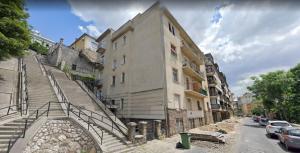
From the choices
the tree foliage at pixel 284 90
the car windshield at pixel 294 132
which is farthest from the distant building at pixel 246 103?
the car windshield at pixel 294 132

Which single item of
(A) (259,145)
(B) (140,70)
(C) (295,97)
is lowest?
(A) (259,145)

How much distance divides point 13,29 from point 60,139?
33.5ft

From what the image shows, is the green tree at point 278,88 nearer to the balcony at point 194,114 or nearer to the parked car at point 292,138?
the balcony at point 194,114

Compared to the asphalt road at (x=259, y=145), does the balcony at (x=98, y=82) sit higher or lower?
higher

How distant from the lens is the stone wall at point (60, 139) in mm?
7270

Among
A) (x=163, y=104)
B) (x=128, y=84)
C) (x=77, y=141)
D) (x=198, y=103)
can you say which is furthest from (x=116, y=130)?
(x=198, y=103)

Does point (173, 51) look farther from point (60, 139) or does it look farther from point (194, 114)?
point (60, 139)

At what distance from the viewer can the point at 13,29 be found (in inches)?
473

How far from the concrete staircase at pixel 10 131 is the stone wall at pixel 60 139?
2.75 ft

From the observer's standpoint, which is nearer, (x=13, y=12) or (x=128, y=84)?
(x=13, y=12)

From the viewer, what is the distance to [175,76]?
1797cm

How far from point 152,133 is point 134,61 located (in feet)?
31.1

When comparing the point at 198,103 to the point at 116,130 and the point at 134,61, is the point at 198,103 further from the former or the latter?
the point at 116,130

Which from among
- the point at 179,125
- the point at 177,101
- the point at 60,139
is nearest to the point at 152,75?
the point at 177,101
